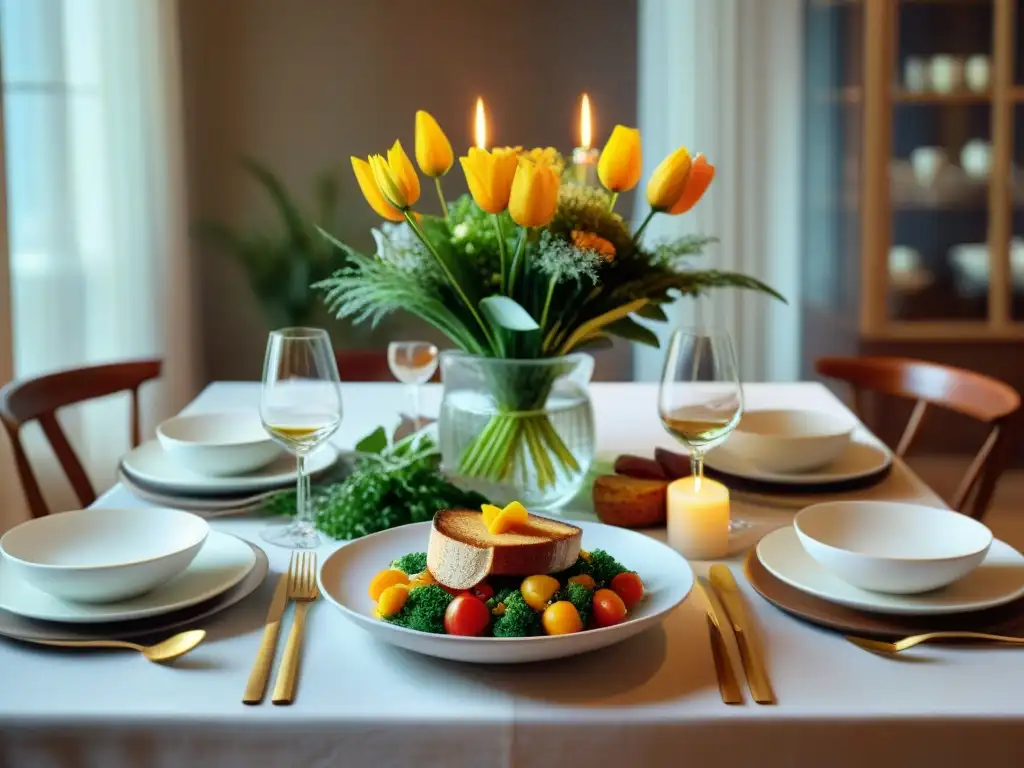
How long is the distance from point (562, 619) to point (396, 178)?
0.59 meters

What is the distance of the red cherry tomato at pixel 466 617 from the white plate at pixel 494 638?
18mm

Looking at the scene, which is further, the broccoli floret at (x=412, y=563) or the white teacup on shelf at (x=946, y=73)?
→ the white teacup on shelf at (x=946, y=73)

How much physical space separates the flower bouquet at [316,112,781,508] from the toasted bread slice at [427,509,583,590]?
0.37 meters

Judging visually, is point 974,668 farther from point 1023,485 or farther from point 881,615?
point 1023,485

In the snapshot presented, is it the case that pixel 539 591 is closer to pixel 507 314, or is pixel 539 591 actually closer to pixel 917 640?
pixel 917 640

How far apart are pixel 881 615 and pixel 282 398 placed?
2.14 feet

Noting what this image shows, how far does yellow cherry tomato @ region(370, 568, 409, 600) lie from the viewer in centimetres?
106

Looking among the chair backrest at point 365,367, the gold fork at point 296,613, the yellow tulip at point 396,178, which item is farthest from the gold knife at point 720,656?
the chair backrest at point 365,367

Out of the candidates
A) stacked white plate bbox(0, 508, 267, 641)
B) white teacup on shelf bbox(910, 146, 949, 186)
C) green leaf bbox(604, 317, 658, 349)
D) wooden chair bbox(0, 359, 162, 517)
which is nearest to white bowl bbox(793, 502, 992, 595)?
green leaf bbox(604, 317, 658, 349)

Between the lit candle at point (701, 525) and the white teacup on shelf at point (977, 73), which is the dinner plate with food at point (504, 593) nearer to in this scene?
the lit candle at point (701, 525)

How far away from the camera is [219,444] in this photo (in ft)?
5.12

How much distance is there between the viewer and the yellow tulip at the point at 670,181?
1.34 meters

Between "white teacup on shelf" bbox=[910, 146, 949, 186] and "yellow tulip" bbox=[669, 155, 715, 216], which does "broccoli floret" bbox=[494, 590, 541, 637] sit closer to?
"yellow tulip" bbox=[669, 155, 715, 216]

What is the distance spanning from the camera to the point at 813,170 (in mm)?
3834
